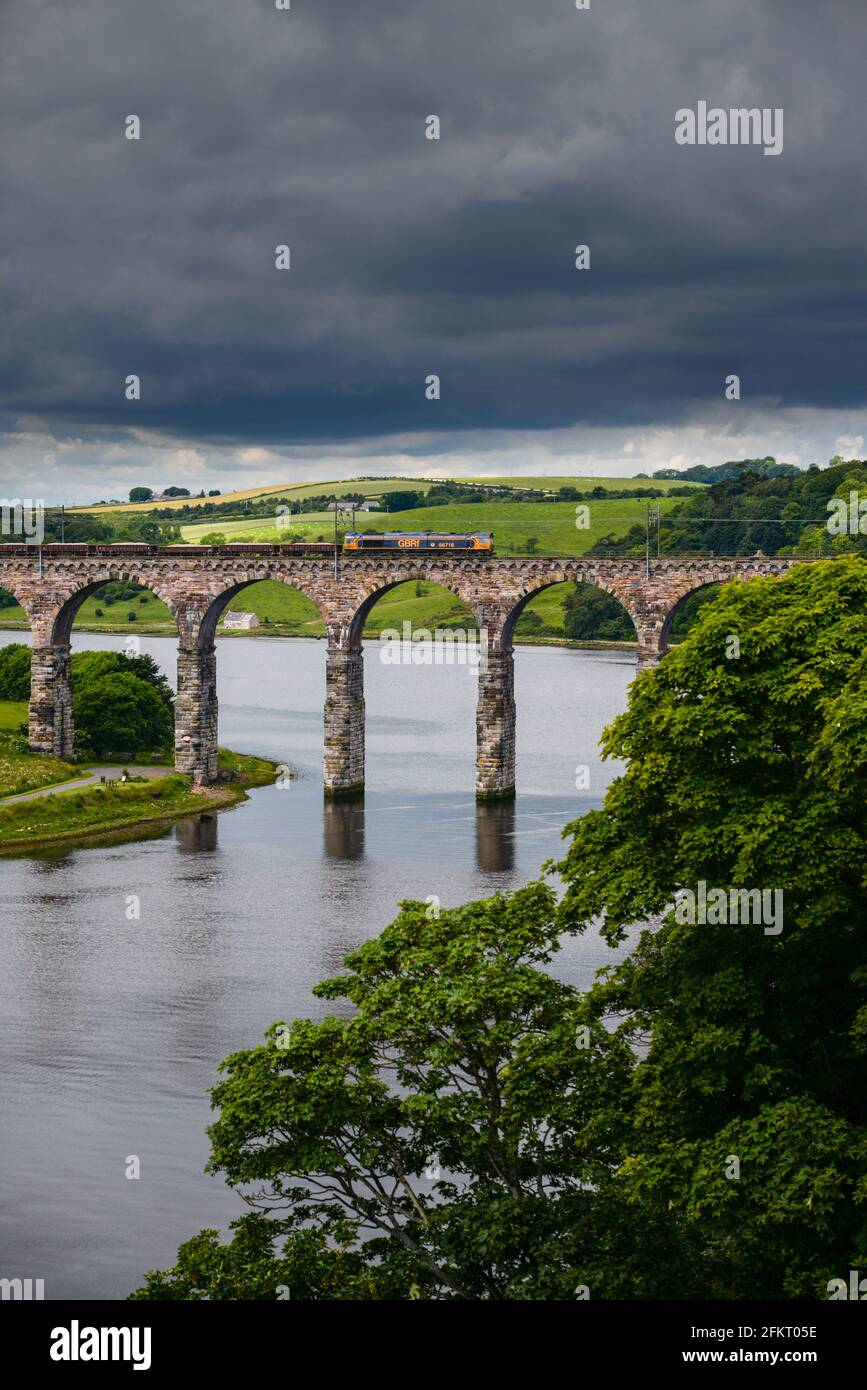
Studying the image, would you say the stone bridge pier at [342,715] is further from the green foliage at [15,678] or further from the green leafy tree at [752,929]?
the green leafy tree at [752,929]

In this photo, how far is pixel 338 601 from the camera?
93312 mm

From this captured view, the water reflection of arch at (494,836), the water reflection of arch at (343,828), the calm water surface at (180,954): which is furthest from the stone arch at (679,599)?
the water reflection of arch at (343,828)

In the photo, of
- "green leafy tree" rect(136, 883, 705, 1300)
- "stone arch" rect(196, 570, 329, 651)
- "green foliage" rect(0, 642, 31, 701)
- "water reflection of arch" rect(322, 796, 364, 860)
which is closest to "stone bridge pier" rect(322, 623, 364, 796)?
"water reflection of arch" rect(322, 796, 364, 860)

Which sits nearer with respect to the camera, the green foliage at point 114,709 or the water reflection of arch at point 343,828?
the water reflection of arch at point 343,828

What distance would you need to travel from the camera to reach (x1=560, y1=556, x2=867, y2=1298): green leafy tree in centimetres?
2450

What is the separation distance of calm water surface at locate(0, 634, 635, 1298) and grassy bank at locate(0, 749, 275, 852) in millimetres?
2579

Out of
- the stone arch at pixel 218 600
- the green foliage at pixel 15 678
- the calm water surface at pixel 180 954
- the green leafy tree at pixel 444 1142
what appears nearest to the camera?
the green leafy tree at pixel 444 1142

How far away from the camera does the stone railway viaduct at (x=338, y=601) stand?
9031 cm

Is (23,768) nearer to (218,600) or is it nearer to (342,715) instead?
(218,600)

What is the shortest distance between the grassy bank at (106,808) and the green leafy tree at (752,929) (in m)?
55.6

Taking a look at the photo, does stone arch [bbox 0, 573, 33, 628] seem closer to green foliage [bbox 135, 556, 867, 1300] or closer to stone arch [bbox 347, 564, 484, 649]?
stone arch [bbox 347, 564, 484, 649]

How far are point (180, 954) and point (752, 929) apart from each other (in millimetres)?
34533
